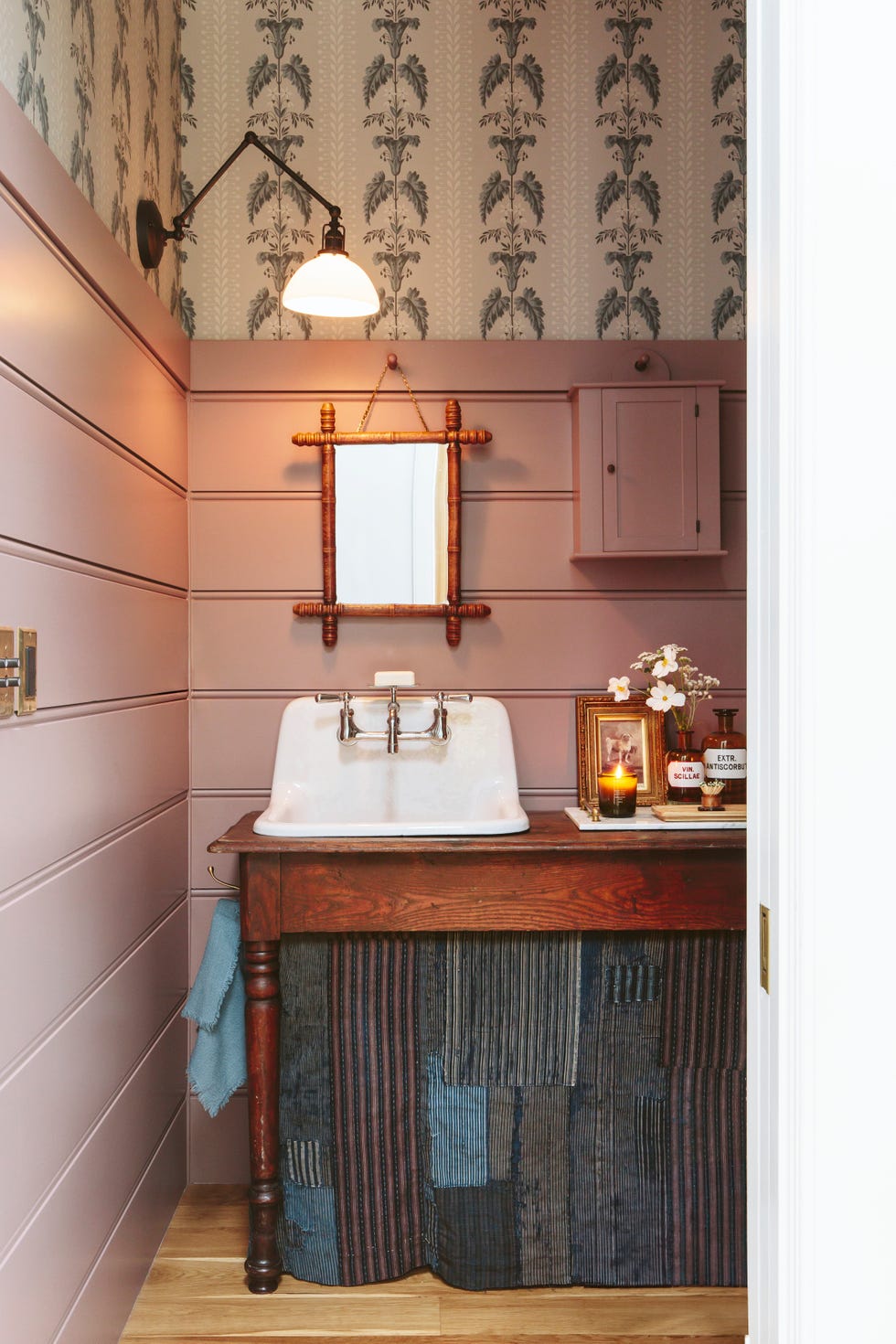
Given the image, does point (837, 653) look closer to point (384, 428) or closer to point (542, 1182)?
point (542, 1182)

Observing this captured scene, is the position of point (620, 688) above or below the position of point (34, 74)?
below

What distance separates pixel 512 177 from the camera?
2.43 metres

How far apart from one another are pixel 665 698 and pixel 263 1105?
1.18 metres

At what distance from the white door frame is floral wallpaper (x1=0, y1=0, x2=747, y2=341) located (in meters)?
1.79

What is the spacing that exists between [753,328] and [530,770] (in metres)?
1.73

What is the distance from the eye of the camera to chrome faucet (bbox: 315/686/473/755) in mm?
2254

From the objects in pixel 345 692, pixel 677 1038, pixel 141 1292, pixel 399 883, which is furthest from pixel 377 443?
pixel 141 1292

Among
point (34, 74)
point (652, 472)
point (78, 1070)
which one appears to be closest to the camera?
point (34, 74)

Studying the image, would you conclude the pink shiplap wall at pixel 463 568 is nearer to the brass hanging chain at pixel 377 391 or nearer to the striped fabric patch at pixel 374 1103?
the brass hanging chain at pixel 377 391

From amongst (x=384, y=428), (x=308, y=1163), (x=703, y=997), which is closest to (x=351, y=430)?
(x=384, y=428)

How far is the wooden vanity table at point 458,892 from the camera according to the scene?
1.91 m

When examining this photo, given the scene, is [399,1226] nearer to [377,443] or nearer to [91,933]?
[91,933]

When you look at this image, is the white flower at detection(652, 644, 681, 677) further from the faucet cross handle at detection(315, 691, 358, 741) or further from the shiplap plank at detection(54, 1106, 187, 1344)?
the shiplap plank at detection(54, 1106, 187, 1344)

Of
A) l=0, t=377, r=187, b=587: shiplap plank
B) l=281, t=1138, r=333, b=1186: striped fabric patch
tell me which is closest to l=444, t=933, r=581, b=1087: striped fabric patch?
l=281, t=1138, r=333, b=1186: striped fabric patch
